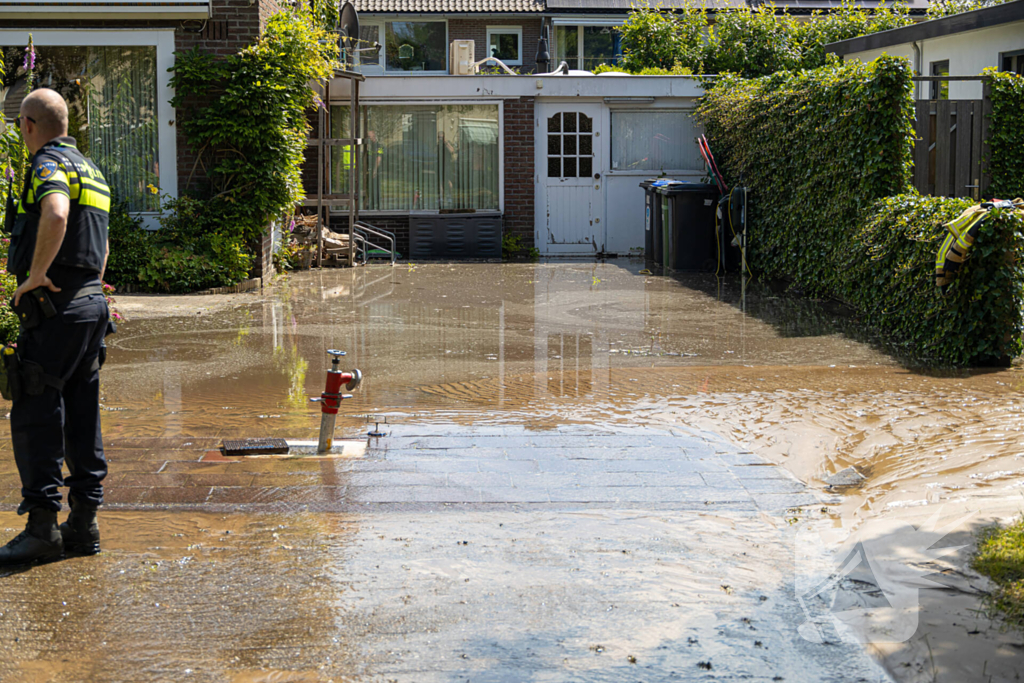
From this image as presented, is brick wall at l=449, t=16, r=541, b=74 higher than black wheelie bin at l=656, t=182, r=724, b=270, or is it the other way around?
brick wall at l=449, t=16, r=541, b=74

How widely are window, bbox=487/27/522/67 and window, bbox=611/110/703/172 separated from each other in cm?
1161

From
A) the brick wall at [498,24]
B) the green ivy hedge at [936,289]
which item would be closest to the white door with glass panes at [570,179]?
the green ivy hedge at [936,289]

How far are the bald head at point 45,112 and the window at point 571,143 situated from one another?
1468 cm

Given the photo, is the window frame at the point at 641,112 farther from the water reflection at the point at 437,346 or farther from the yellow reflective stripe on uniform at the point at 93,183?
the yellow reflective stripe on uniform at the point at 93,183

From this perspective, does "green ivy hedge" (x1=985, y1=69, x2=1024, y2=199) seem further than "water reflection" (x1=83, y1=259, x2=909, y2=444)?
Yes

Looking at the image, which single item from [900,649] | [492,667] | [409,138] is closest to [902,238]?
[900,649]

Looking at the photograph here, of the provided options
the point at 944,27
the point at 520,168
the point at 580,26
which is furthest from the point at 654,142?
the point at 580,26

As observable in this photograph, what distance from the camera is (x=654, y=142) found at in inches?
749

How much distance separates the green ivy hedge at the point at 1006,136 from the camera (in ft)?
43.6

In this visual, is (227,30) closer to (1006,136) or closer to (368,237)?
(368,237)

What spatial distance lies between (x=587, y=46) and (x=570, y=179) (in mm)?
13058

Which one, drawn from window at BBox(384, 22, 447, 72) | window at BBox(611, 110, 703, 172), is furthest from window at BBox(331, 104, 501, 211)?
window at BBox(384, 22, 447, 72)

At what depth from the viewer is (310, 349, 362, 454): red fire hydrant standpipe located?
6.05 m

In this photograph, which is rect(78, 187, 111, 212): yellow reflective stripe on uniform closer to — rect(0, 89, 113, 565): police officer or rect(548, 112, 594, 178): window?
rect(0, 89, 113, 565): police officer
